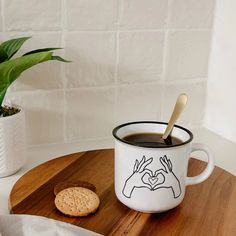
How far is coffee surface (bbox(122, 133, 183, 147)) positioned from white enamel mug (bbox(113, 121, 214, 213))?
0.05 feet

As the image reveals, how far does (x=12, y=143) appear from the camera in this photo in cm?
61

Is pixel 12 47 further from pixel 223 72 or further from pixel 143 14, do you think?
pixel 223 72

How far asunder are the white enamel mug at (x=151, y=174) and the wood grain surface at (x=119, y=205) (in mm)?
17

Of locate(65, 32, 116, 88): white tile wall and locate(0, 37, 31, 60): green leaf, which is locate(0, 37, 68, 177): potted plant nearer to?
locate(0, 37, 31, 60): green leaf

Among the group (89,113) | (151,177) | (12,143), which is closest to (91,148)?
(89,113)

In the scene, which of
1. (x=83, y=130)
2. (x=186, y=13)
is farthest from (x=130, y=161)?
(x=186, y=13)

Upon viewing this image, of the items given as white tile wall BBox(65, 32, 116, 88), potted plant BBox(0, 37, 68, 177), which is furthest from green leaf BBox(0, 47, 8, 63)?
white tile wall BBox(65, 32, 116, 88)

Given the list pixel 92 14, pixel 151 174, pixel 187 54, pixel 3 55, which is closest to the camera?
pixel 151 174

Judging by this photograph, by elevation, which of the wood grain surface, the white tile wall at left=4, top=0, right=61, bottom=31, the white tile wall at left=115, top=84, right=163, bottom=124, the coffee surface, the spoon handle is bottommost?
the wood grain surface

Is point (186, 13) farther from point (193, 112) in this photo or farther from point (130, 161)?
point (130, 161)

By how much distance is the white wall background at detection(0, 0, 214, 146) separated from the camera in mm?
708

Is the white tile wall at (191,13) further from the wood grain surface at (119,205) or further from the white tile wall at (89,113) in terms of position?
the wood grain surface at (119,205)

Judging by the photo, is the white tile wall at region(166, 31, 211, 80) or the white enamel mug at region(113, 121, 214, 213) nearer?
the white enamel mug at region(113, 121, 214, 213)

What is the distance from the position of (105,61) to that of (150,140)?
0.29 metres
